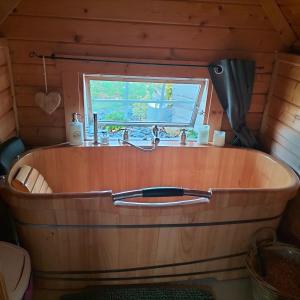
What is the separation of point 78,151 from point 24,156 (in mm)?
411

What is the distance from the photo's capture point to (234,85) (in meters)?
2.16

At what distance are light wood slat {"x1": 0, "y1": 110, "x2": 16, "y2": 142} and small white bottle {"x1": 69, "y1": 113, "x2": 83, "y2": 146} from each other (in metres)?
0.44

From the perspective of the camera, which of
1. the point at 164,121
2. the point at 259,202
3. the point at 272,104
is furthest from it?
the point at 164,121

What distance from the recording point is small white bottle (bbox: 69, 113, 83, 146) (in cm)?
218

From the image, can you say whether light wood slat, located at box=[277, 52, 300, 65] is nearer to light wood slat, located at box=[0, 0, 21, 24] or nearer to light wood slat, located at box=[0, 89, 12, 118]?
light wood slat, located at box=[0, 0, 21, 24]

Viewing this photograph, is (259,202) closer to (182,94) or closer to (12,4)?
(182,94)

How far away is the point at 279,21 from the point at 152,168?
1514 mm

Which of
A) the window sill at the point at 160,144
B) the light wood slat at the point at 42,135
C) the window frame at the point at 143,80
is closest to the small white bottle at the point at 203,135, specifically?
the window sill at the point at 160,144

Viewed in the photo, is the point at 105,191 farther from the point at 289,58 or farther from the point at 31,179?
the point at 289,58

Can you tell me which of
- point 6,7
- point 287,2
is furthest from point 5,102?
point 287,2

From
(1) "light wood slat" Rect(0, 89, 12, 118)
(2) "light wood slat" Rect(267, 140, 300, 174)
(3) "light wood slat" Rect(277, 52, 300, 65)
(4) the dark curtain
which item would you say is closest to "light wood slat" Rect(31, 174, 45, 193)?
(1) "light wood slat" Rect(0, 89, 12, 118)

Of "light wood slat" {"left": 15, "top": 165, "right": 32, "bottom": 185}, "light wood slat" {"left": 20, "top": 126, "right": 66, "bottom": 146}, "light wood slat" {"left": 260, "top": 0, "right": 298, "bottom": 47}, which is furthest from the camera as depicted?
"light wood slat" {"left": 20, "top": 126, "right": 66, "bottom": 146}

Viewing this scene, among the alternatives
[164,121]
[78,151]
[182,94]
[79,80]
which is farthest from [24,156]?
[182,94]

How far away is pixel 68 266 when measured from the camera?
1.63 m
